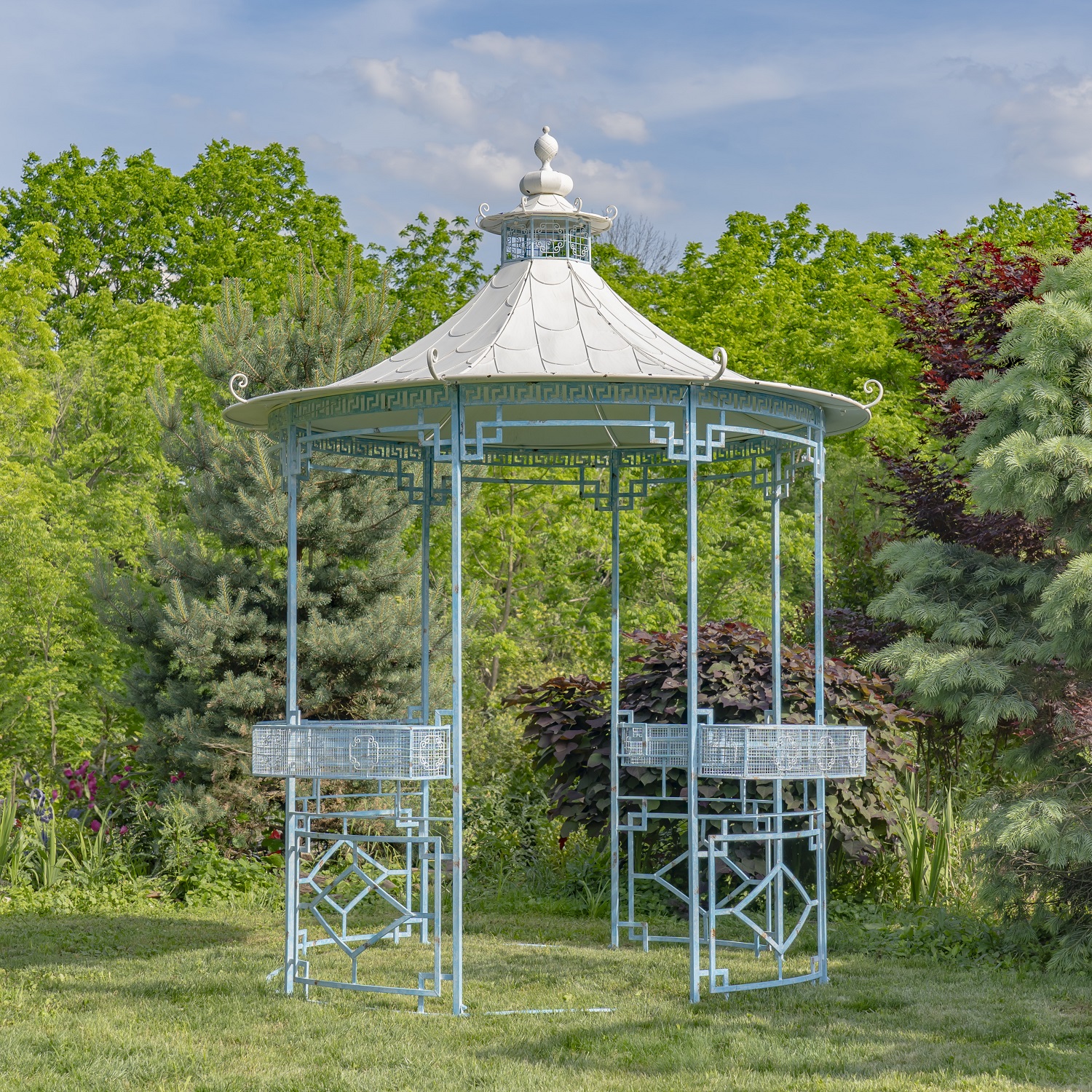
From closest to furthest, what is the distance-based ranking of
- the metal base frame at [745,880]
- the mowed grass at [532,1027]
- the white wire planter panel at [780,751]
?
the mowed grass at [532,1027] → the white wire planter panel at [780,751] → the metal base frame at [745,880]

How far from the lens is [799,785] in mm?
9328

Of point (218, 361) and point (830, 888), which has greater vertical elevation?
point (218, 361)

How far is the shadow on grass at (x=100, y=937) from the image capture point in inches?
311

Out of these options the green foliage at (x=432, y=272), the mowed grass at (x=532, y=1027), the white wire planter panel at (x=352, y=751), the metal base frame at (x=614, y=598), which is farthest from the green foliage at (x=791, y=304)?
the white wire planter panel at (x=352, y=751)

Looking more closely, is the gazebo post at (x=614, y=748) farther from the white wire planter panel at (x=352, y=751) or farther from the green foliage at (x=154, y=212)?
the green foliage at (x=154, y=212)

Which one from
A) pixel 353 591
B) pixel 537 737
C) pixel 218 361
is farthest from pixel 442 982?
pixel 218 361

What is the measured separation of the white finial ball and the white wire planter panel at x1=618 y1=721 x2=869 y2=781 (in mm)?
3626

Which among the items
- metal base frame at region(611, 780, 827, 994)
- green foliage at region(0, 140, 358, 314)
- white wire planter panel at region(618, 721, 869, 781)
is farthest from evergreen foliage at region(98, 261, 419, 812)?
green foliage at region(0, 140, 358, 314)

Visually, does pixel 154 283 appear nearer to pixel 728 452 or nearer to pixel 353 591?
pixel 353 591

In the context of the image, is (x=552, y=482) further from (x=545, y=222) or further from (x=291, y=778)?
(x=291, y=778)

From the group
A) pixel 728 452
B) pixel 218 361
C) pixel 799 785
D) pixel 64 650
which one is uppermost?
pixel 218 361

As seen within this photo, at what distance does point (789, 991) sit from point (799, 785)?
8.34 feet

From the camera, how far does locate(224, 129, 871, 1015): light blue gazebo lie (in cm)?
657

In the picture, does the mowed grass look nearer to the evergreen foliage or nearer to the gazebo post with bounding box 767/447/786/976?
the gazebo post with bounding box 767/447/786/976
